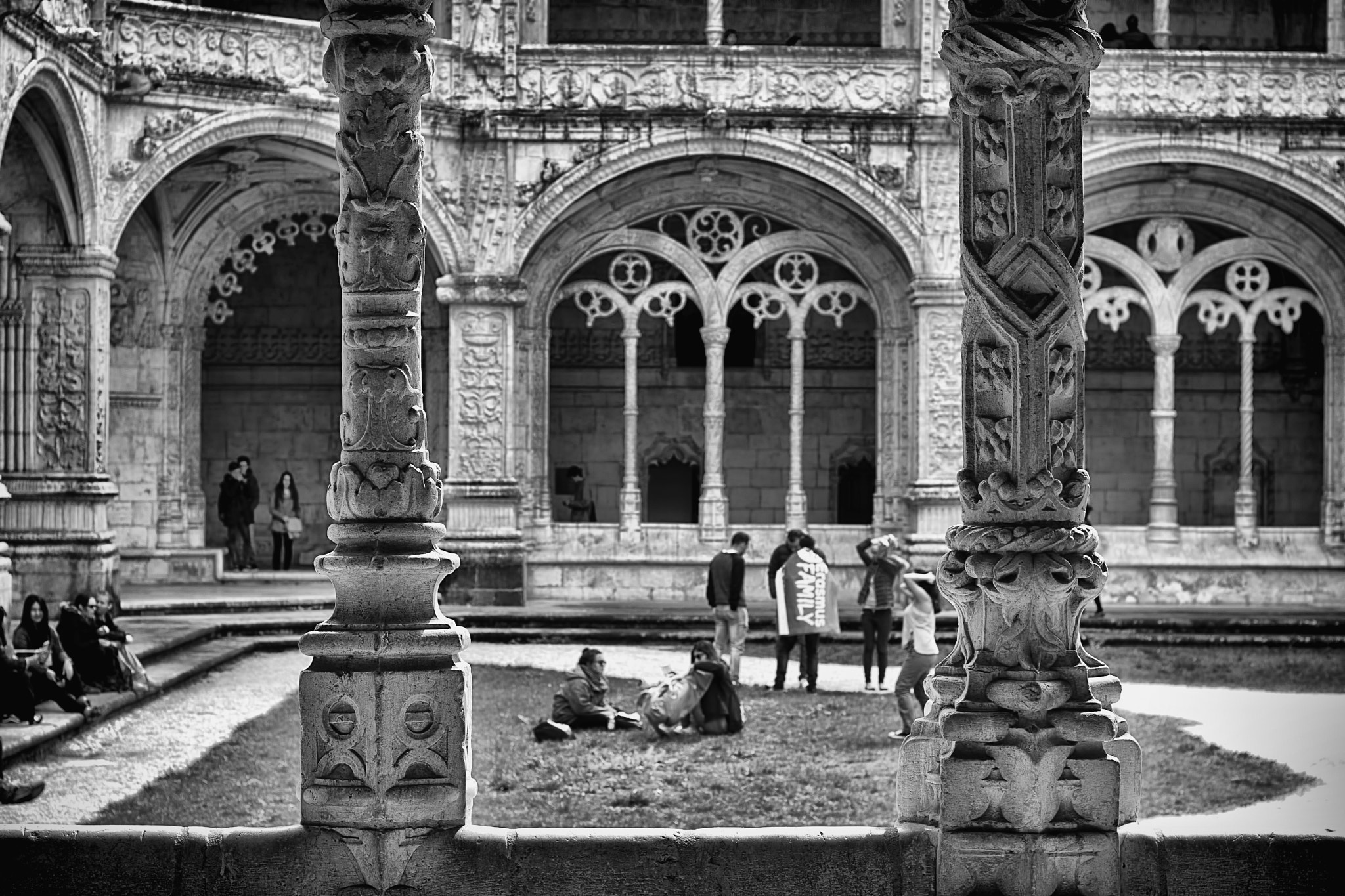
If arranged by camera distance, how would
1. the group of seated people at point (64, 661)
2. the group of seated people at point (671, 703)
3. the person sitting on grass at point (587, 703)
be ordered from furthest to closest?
the person sitting on grass at point (587, 703)
the group of seated people at point (671, 703)
the group of seated people at point (64, 661)

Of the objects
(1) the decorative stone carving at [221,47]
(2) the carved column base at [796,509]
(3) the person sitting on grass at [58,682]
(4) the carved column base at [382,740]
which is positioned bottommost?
(3) the person sitting on grass at [58,682]

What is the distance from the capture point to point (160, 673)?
45.4ft

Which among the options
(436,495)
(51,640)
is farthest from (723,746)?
(436,495)

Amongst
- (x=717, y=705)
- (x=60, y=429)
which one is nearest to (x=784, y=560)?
(x=717, y=705)

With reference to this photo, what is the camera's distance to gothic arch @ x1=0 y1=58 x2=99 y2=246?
15.6 m

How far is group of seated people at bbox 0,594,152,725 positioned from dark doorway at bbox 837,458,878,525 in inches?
529

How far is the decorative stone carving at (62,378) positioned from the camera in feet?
55.6

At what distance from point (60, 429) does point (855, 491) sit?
469 inches

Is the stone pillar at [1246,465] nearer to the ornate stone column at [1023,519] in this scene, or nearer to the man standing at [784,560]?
the man standing at [784,560]

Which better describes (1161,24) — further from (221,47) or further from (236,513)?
(236,513)

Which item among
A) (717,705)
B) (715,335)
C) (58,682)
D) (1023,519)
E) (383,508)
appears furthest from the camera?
(715,335)

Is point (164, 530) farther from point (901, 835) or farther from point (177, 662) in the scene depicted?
point (901, 835)

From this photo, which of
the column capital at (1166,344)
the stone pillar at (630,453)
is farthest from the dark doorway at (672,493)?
the column capital at (1166,344)

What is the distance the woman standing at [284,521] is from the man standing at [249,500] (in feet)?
0.89
